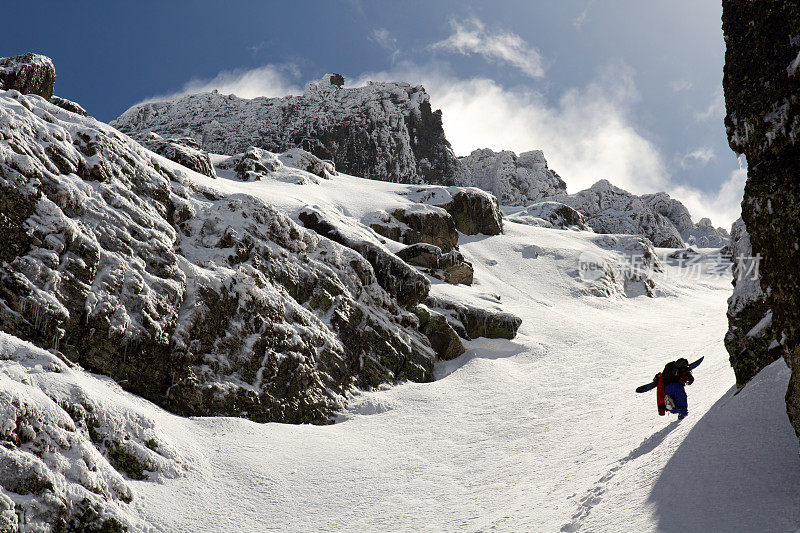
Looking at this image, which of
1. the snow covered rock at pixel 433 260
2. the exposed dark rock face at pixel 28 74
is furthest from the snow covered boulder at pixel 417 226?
the exposed dark rock face at pixel 28 74

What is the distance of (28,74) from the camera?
3044cm

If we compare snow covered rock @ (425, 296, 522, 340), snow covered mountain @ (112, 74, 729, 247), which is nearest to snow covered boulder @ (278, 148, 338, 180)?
snow covered rock @ (425, 296, 522, 340)

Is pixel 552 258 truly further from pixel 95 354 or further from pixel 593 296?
pixel 95 354

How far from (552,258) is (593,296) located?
21.9ft

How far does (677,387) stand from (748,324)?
194 cm

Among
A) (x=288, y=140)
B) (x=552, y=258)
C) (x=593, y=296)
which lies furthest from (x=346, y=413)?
(x=288, y=140)

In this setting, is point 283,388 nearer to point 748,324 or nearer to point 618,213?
point 748,324

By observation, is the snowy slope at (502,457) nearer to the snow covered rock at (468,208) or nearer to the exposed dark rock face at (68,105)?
the snow covered rock at (468,208)

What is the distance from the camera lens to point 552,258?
46.8 m

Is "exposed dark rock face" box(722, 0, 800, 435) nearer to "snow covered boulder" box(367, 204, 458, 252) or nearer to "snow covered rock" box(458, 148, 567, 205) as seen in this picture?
"snow covered boulder" box(367, 204, 458, 252)

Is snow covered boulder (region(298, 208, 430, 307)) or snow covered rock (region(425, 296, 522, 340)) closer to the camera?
snow covered boulder (region(298, 208, 430, 307))

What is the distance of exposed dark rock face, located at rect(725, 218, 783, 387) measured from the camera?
394 inches

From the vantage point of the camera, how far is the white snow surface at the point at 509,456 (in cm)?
738

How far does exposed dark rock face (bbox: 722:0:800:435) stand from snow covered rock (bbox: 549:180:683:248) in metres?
101
